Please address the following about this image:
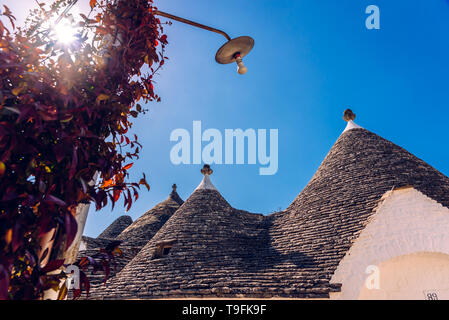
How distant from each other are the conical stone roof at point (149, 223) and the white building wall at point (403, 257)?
385 inches

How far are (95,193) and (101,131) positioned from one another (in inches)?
14.3

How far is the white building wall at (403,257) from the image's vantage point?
621 centimetres

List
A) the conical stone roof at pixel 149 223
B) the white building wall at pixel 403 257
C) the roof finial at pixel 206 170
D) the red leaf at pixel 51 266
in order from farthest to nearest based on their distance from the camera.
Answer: the conical stone roof at pixel 149 223 < the roof finial at pixel 206 170 < the white building wall at pixel 403 257 < the red leaf at pixel 51 266

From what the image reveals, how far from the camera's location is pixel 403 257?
6.38m

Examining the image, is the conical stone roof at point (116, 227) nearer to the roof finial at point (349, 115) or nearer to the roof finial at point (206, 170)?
the roof finial at point (206, 170)

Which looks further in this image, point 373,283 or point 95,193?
point 373,283

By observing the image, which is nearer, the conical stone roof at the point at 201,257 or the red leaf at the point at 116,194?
the red leaf at the point at 116,194

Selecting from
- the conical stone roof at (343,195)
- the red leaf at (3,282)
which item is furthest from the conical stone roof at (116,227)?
the red leaf at (3,282)

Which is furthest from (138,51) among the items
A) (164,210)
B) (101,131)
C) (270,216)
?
(164,210)

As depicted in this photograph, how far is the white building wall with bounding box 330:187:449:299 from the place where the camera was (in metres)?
6.21

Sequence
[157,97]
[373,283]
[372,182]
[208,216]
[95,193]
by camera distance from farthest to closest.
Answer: [208,216], [372,182], [373,283], [157,97], [95,193]

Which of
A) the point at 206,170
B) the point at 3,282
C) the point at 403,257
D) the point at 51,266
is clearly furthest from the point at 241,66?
the point at 206,170
